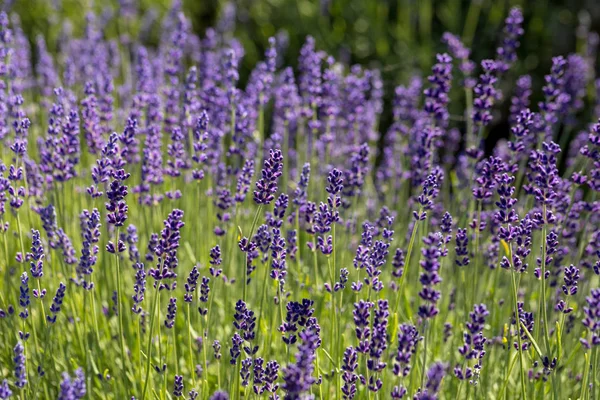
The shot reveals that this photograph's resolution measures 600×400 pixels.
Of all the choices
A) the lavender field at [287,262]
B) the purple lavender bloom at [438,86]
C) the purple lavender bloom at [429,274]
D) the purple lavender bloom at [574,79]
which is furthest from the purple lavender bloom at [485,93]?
the purple lavender bloom at [574,79]

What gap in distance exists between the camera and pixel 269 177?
2.80 meters

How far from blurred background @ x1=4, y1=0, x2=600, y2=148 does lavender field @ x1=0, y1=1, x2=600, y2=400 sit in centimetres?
296

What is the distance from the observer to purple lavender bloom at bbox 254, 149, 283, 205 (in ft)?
9.13

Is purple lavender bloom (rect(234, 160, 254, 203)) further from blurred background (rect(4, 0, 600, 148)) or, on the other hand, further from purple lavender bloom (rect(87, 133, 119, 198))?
blurred background (rect(4, 0, 600, 148))

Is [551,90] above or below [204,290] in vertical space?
above

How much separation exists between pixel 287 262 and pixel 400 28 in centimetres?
512

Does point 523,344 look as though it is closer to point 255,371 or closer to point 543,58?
point 255,371

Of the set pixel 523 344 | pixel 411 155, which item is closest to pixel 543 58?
pixel 411 155

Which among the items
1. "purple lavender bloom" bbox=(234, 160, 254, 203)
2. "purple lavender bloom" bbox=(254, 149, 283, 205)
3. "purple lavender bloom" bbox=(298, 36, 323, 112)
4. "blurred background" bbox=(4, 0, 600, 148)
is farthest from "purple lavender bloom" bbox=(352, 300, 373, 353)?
"blurred background" bbox=(4, 0, 600, 148)

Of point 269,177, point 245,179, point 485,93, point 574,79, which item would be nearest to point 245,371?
point 269,177

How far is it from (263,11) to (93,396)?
288 inches

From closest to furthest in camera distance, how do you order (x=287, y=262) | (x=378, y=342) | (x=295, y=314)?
(x=378, y=342)
(x=295, y=314)
(x=287, y=262)

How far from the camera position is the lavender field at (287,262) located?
2883 millimetres

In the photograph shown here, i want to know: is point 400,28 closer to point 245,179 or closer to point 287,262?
point 287,262
